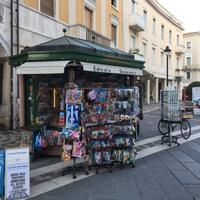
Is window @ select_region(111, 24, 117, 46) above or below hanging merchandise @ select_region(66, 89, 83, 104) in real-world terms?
above

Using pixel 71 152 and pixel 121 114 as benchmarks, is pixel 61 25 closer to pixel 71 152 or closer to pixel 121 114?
pixel 121 114

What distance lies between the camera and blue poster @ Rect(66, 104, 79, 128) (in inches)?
221

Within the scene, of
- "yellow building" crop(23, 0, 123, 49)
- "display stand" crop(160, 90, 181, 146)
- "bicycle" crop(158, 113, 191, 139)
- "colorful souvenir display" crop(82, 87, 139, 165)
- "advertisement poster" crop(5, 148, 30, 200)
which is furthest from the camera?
"yellow building" crop(23, 0, 123, 49)

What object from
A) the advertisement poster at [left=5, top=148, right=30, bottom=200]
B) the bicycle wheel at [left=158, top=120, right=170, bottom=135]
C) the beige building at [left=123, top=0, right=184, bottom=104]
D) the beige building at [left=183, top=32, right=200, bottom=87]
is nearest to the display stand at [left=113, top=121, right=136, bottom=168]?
the advertisement poster at [left=5, top=148, right=30, bottom=200]

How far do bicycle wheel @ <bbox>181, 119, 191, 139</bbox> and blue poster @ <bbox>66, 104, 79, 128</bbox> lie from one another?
557 cm

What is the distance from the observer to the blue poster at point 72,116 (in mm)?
5621

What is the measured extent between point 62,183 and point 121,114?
216 centimetres

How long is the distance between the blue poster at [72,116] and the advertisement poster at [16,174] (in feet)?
4.76

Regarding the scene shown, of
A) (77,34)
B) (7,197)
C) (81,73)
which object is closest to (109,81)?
(81,73)

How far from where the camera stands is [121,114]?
646 cm

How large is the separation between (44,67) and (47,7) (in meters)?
8.87

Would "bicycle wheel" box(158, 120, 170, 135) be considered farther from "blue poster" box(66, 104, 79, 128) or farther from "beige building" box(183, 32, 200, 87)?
"beige building" box(183, 32, 200, 87)

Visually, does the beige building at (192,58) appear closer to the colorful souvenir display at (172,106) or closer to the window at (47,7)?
the window at (47,7)

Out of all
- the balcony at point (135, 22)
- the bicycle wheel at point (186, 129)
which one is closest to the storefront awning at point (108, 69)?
the bicycle wheel at point (186, 129)
